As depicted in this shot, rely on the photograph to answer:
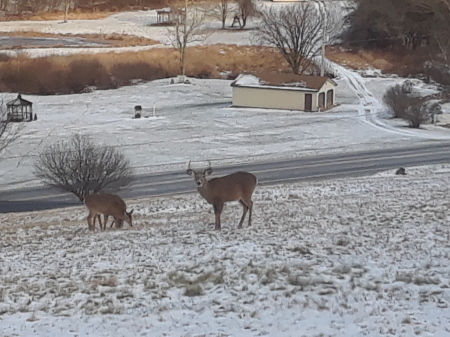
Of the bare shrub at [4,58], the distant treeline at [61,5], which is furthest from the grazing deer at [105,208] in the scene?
the distant treeline at [61,5]

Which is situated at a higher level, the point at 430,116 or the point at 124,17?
the point at 124,17

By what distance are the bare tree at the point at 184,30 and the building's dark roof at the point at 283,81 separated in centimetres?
1679

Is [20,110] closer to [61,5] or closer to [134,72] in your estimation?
[134,72]

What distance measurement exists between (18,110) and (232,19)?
5879 cm

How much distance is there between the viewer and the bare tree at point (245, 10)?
344ft

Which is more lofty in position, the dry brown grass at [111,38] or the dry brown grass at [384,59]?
the dry brown grass at [111,38]

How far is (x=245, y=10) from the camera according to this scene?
346 ft

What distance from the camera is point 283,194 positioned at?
79.3 feet

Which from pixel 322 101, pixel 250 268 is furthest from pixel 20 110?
pixel 250 268

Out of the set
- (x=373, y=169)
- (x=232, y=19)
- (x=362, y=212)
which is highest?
(x=232, y=19)

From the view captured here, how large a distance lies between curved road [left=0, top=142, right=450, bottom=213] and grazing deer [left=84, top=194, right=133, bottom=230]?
13510 millimetres

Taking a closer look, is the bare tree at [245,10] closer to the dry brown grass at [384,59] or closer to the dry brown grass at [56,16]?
the dry brown grass at [384,59]

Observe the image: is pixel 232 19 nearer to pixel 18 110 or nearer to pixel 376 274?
pixel 18 110

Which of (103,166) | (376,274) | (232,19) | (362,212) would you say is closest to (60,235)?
(362,212)
